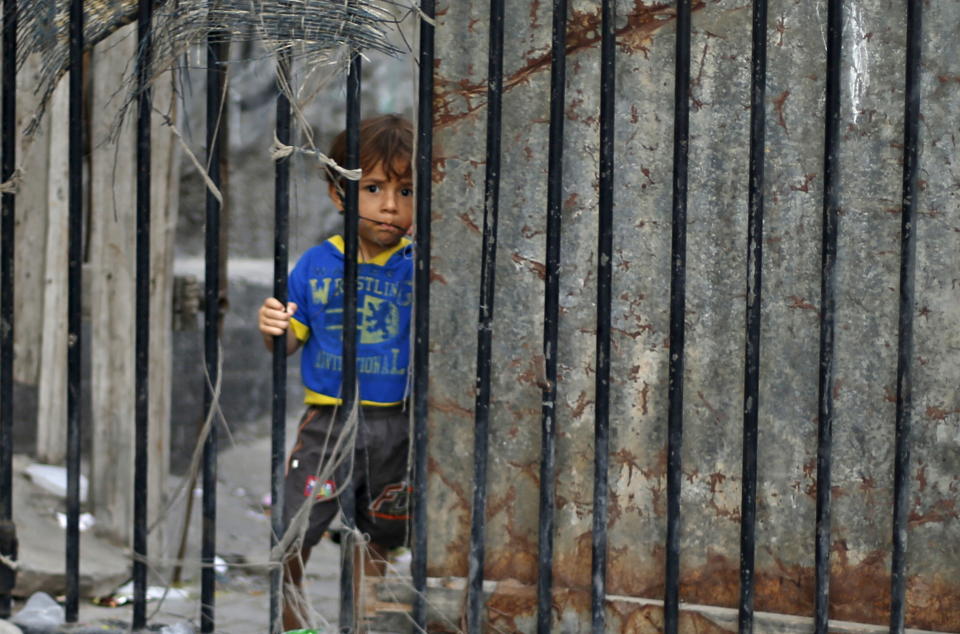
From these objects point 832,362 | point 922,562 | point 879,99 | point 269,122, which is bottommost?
point 922,562

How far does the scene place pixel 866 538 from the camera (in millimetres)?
2248

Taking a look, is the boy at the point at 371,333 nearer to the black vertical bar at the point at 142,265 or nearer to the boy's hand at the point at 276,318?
the boy's hand at the point at 276,318

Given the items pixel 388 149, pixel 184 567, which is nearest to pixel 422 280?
pixel 388 149

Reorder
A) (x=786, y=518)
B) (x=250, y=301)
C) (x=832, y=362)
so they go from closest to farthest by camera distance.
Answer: (x=832, y=362) < (x=786, y=518) < (x=250, y=301)

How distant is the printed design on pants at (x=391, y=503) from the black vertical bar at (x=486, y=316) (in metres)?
0.89

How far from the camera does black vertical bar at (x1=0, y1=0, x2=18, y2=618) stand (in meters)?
2.41

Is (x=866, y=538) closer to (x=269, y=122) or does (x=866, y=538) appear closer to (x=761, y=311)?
(x=761, y=311)

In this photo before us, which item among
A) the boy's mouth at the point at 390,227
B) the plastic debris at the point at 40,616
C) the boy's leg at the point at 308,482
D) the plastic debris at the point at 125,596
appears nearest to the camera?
the plastic debris at the point at 40,616

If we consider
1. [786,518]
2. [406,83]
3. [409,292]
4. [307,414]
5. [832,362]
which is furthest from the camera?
[406,83]

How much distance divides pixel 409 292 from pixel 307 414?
1.61 ft

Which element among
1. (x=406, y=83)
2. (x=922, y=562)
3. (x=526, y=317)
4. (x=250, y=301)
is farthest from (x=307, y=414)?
(x=406, y=83)

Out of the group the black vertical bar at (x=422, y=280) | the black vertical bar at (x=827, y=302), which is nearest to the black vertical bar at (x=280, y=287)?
the black vertical bar at (x=422, y=280)

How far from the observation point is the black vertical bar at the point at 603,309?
2148 mm

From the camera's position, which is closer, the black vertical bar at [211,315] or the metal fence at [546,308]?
the metal fence at [546,308]
